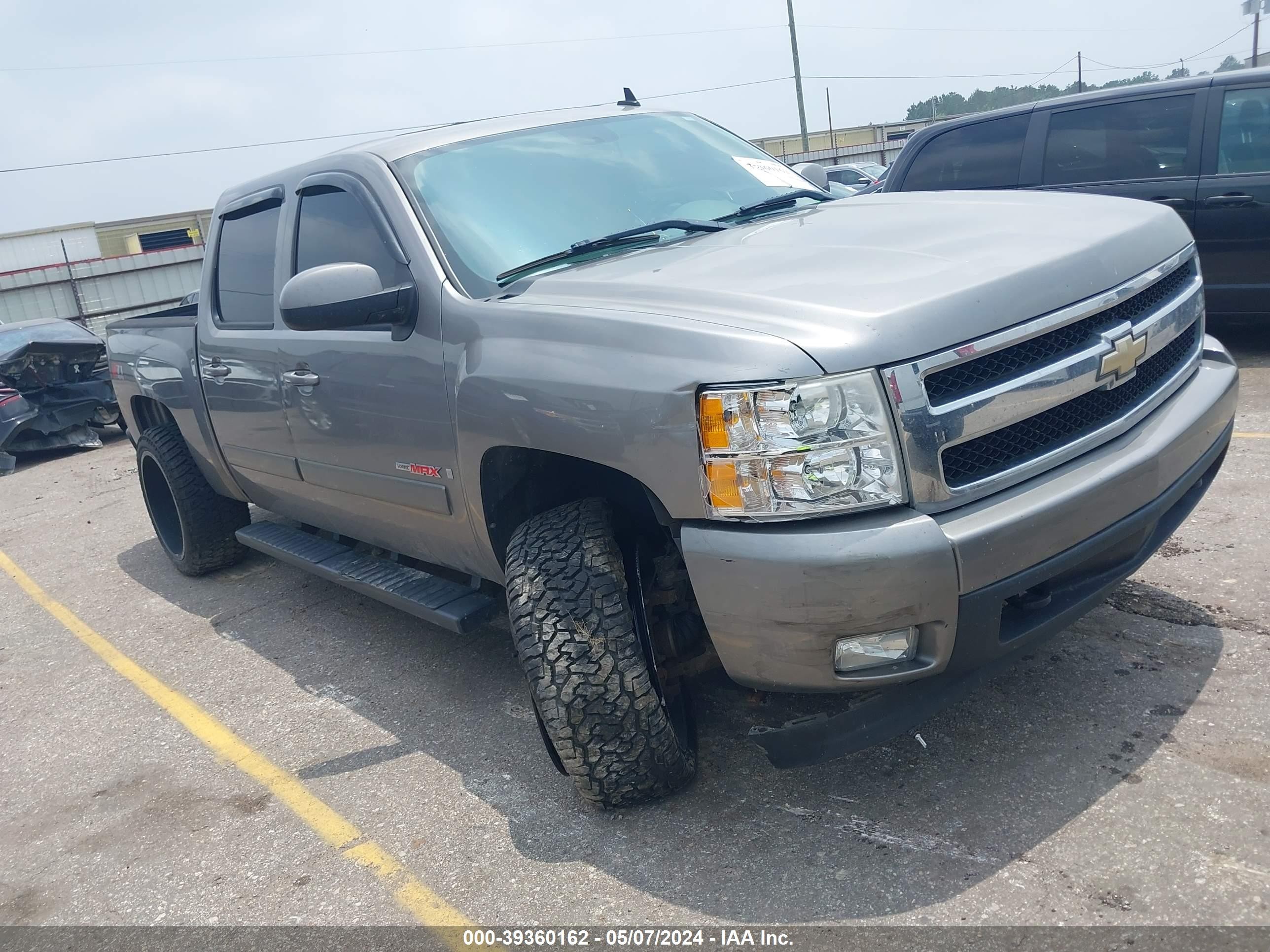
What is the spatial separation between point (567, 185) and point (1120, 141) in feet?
15.5

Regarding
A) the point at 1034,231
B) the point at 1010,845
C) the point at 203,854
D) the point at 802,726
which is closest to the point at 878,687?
the point at 802,726

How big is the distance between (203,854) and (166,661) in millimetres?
1836

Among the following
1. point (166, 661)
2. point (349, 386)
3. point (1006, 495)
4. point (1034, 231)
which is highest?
point (1034, 231)

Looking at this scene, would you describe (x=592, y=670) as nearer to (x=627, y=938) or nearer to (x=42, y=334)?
(x=627, y=938)

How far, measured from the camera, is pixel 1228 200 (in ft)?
20.8

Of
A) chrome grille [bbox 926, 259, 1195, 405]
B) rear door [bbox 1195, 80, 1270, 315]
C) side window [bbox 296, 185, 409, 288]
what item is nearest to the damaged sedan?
side window [bbox 296, 185, 409, 288]

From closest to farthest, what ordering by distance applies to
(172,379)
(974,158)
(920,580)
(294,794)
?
1. (920,580)
2. (294,794)
3. (172,379)
4. (974,158)

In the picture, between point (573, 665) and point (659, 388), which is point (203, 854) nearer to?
point (573, 665)

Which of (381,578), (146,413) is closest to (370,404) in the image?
(381,578)

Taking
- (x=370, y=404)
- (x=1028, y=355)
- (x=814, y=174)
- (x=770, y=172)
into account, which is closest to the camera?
(x=1028, y=355)

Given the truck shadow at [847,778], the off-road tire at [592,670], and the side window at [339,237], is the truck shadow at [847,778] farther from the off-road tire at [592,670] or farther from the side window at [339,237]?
the side window at [339,237]

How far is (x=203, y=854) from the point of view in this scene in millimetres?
3098

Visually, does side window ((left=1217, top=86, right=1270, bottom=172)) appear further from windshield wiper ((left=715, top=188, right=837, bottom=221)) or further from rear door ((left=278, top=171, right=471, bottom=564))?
rear door ((left=278, top=171, right=471, bottom=564))

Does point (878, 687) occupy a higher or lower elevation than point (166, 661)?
higher
